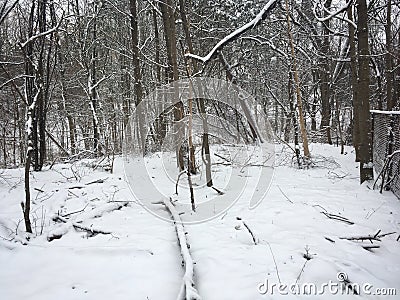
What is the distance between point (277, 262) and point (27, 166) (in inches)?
146

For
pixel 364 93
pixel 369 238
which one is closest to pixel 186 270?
pixel 369 238

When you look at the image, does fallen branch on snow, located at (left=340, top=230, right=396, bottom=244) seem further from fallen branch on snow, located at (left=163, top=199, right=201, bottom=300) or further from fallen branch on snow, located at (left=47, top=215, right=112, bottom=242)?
fallen branch on snow, located at (left=47, top=215, right=112, bottom=242)

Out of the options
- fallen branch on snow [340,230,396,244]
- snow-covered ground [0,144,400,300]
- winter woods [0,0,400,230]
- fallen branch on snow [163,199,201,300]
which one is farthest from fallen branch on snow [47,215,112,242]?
fallen branch on snow [340,230,396,244]

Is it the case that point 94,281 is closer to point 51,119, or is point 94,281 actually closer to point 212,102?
point 212,102

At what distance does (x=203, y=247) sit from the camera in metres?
4.19

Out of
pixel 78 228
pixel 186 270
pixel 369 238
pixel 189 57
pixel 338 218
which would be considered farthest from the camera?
pixel 189 57

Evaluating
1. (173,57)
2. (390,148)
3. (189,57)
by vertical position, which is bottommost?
(390,148)

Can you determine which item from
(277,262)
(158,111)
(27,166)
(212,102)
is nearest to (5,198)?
(27,166)

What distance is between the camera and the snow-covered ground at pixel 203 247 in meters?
3.27

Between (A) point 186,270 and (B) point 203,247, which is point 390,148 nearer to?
(B) point 203,247

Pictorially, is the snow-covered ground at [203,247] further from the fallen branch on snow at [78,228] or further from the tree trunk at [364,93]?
the tree trunk at [364,93]

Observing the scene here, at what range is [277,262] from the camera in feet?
12.0

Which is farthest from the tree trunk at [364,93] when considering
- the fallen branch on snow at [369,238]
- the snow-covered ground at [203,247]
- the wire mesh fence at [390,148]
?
the fallen branch on snow at [369,238]

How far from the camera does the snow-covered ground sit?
327 centimetres
